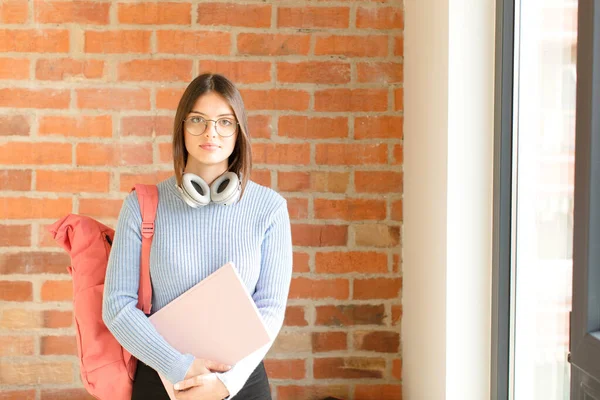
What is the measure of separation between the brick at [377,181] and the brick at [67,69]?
0.94m

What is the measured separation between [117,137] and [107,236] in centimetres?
59

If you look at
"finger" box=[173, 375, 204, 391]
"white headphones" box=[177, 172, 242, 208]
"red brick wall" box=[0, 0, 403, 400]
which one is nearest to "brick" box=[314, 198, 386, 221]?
"red brick wall" box=[0, 0, 403, 400]

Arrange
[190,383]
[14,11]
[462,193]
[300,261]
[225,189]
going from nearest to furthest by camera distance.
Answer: [190,383], [225,189], [462,193], [14,11], [300,261]

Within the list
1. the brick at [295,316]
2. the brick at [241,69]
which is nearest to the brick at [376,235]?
the brick at [295,316]

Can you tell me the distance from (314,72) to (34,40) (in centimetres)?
93

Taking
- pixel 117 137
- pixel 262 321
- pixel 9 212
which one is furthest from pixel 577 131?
pixel 9 212

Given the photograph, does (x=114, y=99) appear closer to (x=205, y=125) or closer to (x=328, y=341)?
(x=205, y=125)

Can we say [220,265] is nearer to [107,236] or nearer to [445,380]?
[107,236]

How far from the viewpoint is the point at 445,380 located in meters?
1.62

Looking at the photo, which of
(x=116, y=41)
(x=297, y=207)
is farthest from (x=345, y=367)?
(x=116, y=41)

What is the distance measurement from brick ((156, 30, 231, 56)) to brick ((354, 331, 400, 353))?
108 centimetres

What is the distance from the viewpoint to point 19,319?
2.08 m

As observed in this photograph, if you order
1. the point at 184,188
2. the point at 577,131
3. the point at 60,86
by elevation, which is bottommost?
the point at 184,188

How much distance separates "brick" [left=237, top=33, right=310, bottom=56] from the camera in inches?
82.2
